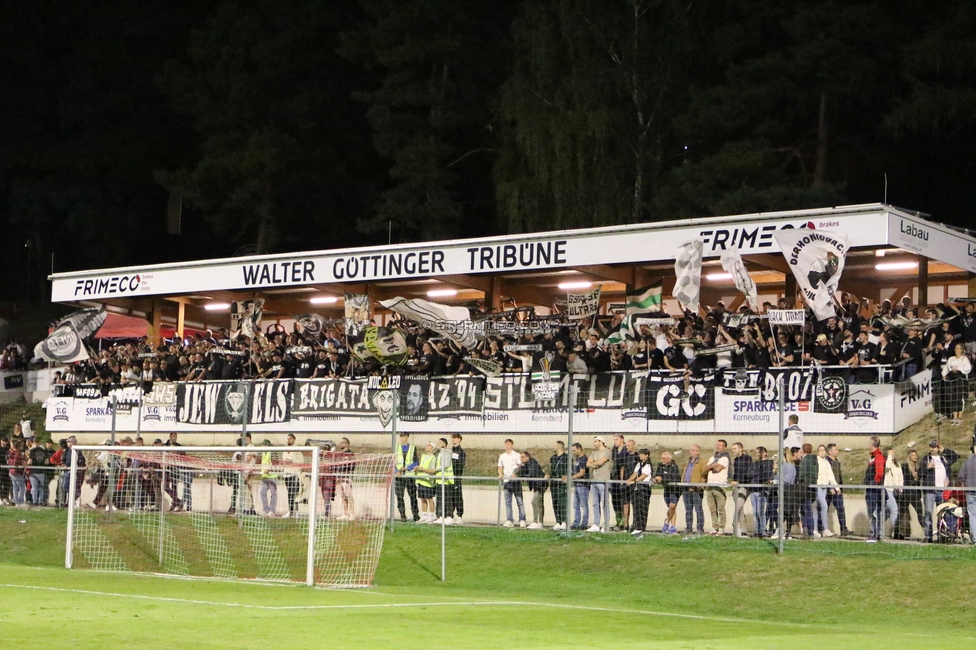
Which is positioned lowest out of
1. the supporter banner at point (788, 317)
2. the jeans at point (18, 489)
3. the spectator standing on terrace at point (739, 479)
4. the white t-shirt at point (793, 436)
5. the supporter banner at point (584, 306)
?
the jeans at point (18, 489)

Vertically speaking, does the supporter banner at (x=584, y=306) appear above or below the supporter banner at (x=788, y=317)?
above

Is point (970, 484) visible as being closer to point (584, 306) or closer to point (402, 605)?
point (402, 605)

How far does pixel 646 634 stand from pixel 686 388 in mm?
11807

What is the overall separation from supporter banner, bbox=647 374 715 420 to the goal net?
6.10 m

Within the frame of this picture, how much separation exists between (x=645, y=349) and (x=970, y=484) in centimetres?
823

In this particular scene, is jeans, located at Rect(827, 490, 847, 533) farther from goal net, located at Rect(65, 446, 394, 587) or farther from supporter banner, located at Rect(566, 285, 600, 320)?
supporter banner, located at Rect(566, 285, 600, 320)

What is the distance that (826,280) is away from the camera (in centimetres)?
2545

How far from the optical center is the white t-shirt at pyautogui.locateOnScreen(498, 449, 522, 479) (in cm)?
2428

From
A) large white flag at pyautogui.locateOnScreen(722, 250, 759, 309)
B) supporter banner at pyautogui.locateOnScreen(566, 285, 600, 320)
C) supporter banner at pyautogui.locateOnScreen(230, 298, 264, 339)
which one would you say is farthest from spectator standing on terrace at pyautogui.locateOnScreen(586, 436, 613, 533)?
supporter banner at pyautogui.locateOnScreen(230, 298, 264, 339)

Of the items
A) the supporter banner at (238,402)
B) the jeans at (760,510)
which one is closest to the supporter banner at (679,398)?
the jeans at (760,510)

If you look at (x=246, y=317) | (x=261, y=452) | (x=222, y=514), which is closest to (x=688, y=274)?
(x=261, y=452)

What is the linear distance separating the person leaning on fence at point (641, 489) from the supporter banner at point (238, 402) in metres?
11.3

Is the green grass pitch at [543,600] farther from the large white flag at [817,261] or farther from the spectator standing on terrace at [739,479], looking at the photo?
the large white flag at [817,261]

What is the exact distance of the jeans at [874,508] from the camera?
797 inches
